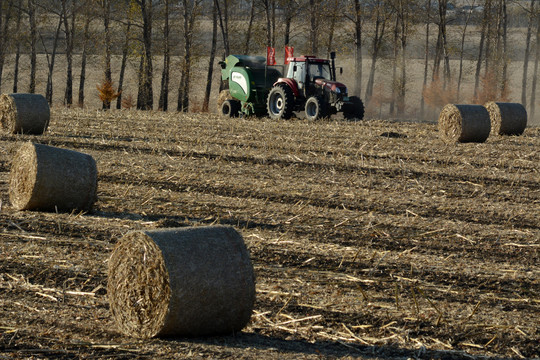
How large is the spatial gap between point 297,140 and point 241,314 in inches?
488

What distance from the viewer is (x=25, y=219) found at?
9.45 m

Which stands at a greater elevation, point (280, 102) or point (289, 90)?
point (289, 90)

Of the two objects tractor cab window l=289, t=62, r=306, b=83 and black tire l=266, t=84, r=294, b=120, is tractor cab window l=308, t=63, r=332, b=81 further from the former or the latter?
black tire l=266, t=84, r=294, b=120

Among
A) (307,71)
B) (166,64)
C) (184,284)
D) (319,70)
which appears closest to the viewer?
(184,284)

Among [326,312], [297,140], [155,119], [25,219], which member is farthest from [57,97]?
[326,312]

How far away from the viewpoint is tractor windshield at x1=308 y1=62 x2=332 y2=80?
2353 centimetres

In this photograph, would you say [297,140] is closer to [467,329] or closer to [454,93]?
[467,329]

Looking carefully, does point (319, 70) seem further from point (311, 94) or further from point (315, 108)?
point (315, 108)

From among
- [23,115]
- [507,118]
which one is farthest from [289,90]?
[23,115]

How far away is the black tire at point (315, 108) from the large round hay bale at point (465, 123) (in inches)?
182

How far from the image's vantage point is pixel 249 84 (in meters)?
24.8

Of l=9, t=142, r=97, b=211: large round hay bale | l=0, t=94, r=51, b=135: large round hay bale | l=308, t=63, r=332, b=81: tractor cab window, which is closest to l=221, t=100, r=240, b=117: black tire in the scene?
l=308, t=63, r=332, b=81: tractor cab window

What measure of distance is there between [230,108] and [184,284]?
Answer: 20.3m

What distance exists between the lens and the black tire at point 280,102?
75.3 feet
